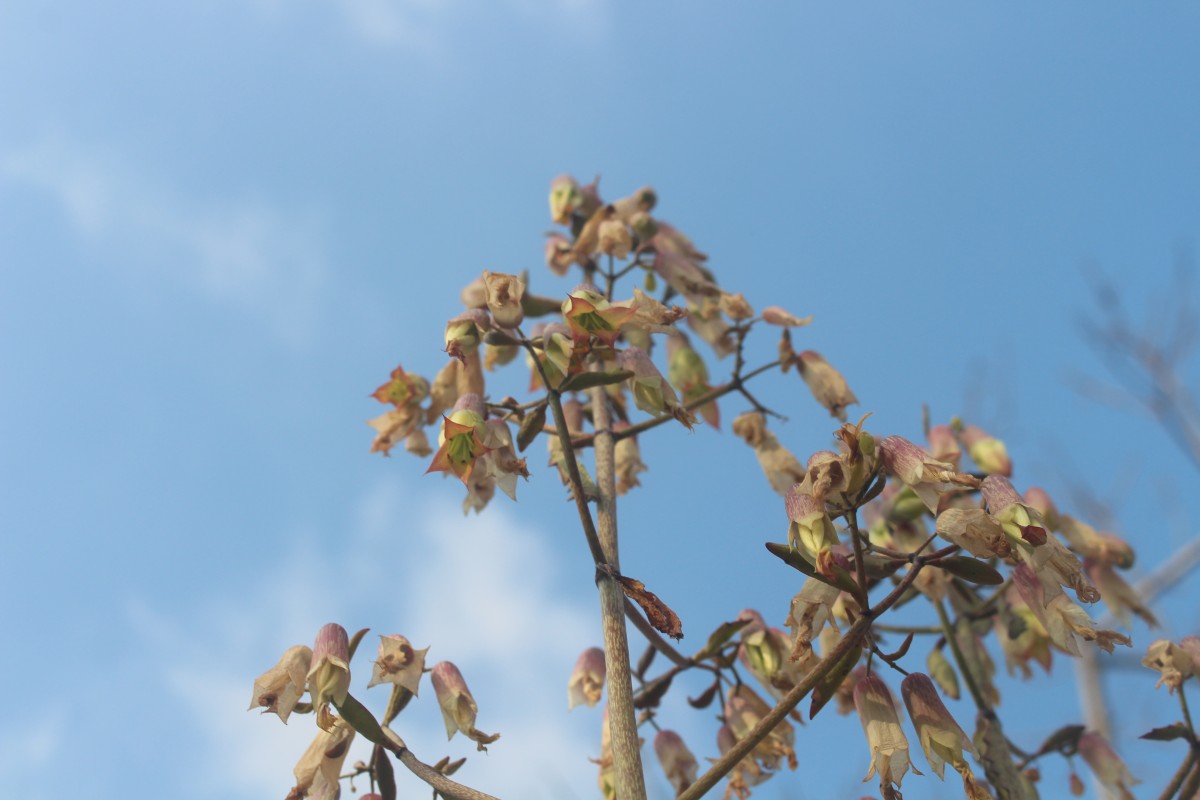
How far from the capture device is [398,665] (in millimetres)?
1978

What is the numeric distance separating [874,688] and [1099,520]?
12154 mm

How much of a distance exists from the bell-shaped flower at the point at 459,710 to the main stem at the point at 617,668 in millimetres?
251

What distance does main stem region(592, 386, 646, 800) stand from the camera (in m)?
1.65

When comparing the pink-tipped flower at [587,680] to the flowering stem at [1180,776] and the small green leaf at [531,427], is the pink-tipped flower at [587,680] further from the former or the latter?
the flowering stem at [1180,776]

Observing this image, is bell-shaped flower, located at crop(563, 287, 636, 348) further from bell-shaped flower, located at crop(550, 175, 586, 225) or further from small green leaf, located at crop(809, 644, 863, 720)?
bell-shaped flower, located at crop(550, 175, 586, 225)

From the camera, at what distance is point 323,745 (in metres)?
1.97

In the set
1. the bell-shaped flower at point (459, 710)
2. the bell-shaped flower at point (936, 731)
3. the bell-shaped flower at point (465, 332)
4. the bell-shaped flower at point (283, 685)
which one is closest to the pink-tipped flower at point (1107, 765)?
the bell-shaped flower at point (936, 731)

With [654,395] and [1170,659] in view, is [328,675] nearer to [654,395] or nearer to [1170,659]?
[654,395]

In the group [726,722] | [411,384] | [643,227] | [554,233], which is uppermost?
[554,233]

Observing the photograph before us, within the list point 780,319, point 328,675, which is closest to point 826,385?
point 780,319

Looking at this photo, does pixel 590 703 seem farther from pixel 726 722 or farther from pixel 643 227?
pixel 643 227

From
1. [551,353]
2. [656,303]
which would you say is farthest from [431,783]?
[656,303]

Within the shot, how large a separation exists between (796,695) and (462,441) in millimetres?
888

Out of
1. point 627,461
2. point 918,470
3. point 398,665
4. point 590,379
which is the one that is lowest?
point 918,470
